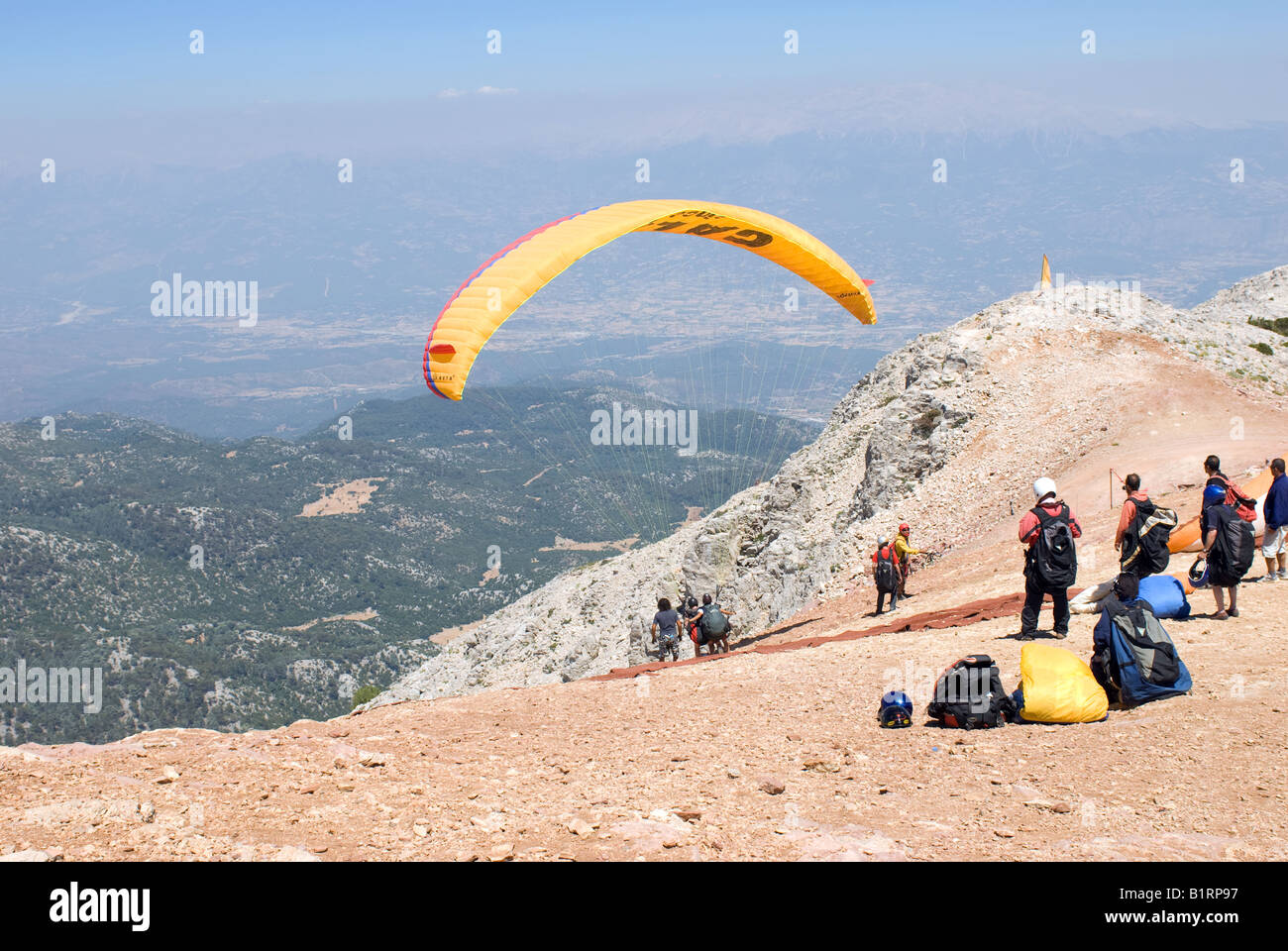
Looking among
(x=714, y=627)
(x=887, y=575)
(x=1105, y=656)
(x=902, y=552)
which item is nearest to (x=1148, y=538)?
(x=1105, y=656)

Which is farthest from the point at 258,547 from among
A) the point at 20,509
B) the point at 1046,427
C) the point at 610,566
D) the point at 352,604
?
the point at 1046,427

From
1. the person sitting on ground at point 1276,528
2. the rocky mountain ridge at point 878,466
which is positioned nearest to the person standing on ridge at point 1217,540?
the person sitting on ground at point 1276,528

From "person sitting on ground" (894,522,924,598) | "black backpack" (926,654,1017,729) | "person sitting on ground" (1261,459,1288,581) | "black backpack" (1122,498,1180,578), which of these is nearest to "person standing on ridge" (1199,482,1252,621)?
"black backpack" (1122,498,1180,578)

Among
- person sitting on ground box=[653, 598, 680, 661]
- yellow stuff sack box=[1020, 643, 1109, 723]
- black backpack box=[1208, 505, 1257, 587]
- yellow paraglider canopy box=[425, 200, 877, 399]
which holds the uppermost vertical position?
yellow paraglider canopy box=[425, 200, 877, 399]

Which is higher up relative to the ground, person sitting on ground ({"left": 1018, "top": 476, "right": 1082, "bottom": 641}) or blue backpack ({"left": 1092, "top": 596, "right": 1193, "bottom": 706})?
person sitting on ground ({"left": 1018, "top": 476, "right": 1082, "bottom": 641})

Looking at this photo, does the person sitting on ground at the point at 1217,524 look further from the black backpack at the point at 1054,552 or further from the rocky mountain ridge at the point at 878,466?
the rocky mountain ridge at the point at 878,466

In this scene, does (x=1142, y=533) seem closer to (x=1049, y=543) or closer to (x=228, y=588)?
(x=1049, y=543)

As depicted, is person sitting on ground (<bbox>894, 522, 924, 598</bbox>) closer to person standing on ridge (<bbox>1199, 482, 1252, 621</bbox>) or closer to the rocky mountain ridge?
the rocky mountain ridge
